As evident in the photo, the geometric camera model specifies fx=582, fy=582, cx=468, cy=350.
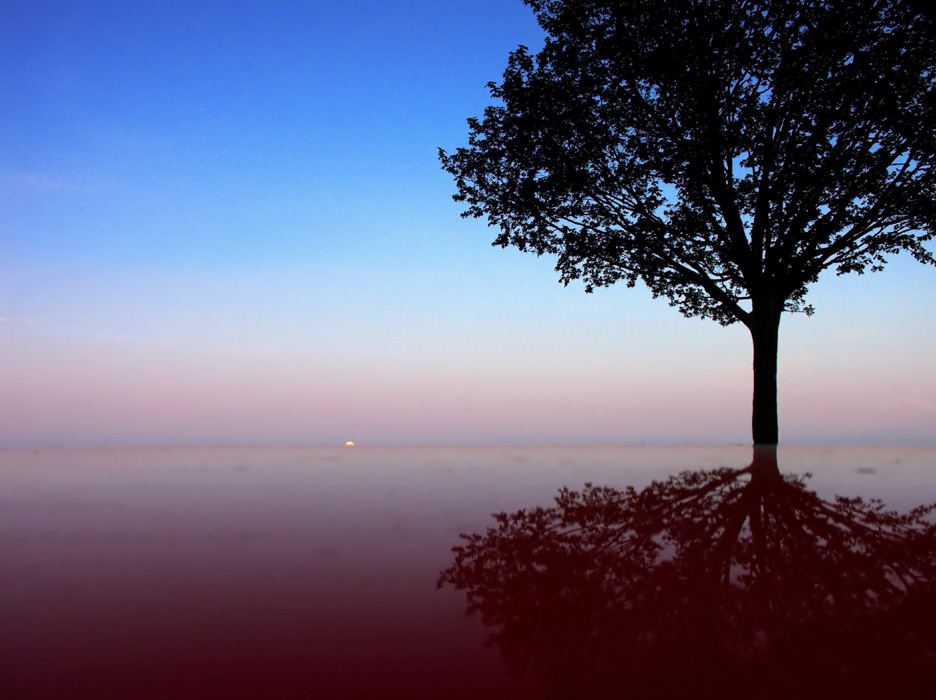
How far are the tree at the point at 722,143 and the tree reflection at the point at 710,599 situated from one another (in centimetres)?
1087

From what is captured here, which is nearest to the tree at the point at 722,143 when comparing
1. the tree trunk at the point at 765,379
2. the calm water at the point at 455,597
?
the tree trunk at the point at 765,379

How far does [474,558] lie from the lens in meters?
4.16

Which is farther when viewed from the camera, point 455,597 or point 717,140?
point 717,140

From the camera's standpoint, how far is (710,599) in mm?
3281

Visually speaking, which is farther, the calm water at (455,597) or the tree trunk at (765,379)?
the tree trunk at (765,379)

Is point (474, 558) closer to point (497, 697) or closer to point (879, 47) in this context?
point (497, 697)

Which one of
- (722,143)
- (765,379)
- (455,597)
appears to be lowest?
(455,597)

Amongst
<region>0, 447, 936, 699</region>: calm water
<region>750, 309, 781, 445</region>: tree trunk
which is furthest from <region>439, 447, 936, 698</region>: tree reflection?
<region>750, 309, 781, 445</region>: tree trunk

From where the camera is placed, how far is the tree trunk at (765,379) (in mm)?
15484

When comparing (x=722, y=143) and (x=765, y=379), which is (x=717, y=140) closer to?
(x=722, y=143)

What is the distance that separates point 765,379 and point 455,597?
14560 mm

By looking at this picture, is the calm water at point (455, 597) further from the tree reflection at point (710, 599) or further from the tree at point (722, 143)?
the tree at point (722, 143)

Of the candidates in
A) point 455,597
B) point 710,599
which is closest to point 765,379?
point 710,599

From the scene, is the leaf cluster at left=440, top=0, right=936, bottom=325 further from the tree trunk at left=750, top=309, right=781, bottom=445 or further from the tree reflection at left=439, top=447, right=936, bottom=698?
the tree reflection at left=439, top=447, right=936, bottom=698
